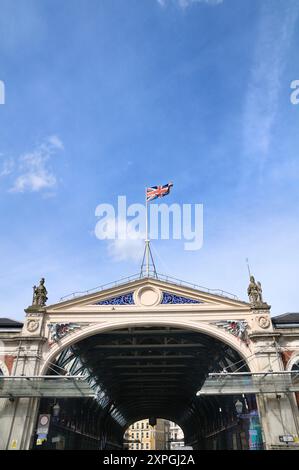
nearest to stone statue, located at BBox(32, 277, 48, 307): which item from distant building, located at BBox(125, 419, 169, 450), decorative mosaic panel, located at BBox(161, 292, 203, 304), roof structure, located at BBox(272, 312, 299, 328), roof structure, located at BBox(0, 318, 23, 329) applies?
roof structure, located at BBox(0, 318, 23, 329)

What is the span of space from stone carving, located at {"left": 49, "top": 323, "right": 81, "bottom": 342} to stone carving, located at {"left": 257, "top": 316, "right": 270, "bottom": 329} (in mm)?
12158

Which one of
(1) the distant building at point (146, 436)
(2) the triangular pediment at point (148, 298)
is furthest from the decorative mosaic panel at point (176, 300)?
(1) the distant building at point (146, 436)

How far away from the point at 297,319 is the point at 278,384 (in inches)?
237

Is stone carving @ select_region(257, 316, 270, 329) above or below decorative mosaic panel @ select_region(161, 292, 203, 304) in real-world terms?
below

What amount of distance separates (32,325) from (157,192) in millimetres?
14113

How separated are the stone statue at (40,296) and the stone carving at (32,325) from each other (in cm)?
131

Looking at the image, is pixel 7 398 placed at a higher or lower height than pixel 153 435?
lower

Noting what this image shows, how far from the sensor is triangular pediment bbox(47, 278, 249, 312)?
2456 centimetres

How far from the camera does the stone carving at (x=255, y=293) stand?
2466cm

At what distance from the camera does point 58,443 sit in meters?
28.5

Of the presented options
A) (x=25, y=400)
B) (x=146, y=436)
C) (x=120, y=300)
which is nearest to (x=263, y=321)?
(x=120, y=300)

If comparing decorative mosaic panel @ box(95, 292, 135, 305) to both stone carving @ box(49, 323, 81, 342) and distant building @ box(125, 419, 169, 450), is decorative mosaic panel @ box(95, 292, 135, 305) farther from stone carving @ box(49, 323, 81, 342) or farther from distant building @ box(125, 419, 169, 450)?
distant building @ box(125, 419, 169, 450)

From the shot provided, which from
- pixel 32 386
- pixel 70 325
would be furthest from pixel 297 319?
pixel 32 386
